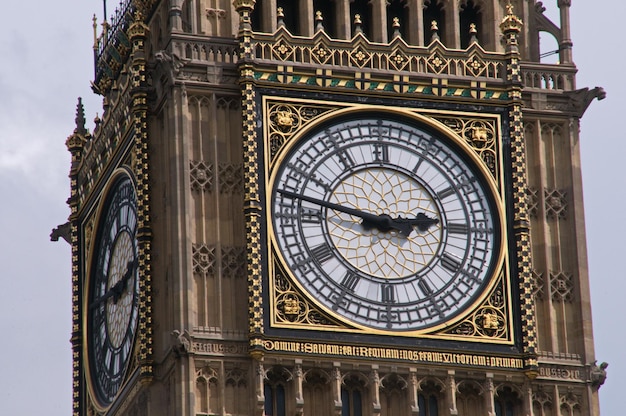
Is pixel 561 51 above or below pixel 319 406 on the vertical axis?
above

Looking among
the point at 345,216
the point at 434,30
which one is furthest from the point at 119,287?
the point at 434,30

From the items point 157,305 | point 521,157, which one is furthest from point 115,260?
point 521,157

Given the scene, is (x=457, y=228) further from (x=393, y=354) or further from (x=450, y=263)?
(x=393, y=354)

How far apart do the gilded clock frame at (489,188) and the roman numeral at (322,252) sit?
56 centimetres

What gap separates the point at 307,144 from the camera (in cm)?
5234

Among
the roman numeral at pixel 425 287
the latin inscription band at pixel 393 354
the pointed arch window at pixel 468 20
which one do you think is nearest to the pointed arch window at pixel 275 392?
the latin inscription band at pixel 393 354

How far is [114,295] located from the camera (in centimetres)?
5403

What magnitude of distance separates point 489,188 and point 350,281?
2.52m

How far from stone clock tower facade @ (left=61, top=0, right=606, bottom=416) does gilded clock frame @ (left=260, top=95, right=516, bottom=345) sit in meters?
0.03

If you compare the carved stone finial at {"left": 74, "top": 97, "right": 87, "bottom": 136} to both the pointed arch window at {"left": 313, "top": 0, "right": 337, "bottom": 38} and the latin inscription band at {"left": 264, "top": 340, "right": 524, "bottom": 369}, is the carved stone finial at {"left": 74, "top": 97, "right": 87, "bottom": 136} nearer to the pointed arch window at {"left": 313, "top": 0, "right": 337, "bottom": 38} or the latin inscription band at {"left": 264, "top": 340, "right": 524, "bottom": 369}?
the pointed arch window at {"left": 313, "top": 0, "right": 337, "bottom": 38}

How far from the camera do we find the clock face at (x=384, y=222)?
2036 inches

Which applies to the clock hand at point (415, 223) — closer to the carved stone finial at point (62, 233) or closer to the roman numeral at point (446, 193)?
the roman numeral at point (446, 193)

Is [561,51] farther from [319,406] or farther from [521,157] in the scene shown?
[319,406]

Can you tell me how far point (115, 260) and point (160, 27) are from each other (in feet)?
11.2
